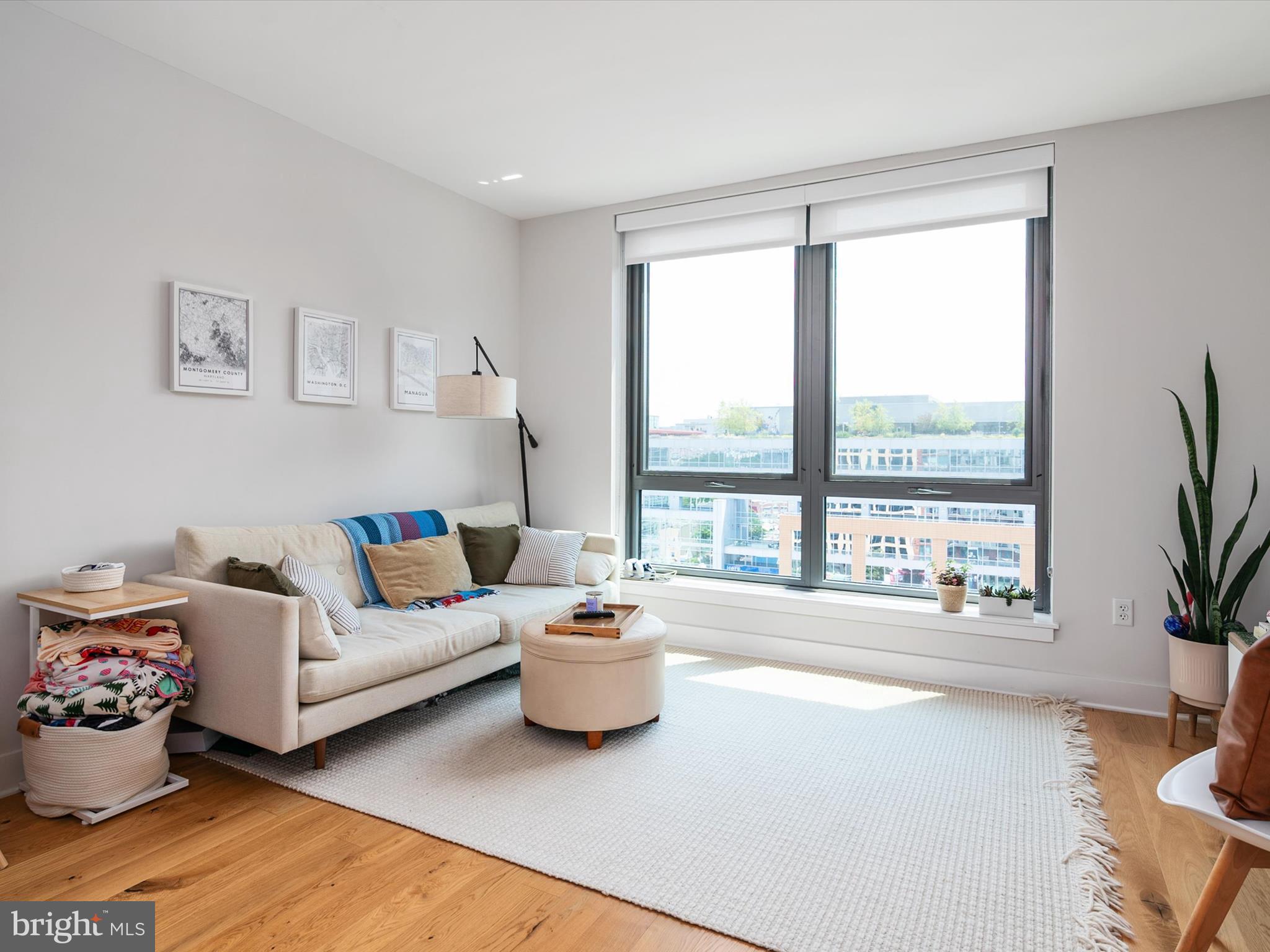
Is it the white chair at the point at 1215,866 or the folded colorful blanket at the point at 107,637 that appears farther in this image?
the folded colorful blanket at the point at 107,637

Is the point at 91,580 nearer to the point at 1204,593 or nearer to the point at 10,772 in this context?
the point at 10,772

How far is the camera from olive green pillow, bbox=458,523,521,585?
4109mm

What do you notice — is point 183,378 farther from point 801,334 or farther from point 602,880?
point 801,334

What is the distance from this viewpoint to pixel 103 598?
8.11 ft

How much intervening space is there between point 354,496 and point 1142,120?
4271 millimetres

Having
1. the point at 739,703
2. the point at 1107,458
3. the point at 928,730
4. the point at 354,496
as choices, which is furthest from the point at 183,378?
the point at 1107,458

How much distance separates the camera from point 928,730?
3.14 m

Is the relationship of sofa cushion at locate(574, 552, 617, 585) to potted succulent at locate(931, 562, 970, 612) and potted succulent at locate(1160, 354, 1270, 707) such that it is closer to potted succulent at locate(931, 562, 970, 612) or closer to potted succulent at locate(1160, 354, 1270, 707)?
potted succulent at locate(931, 562, 970, 612)

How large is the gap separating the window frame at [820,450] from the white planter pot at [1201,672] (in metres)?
0.81

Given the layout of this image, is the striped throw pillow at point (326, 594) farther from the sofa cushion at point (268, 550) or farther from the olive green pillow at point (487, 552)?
the olive green pillow at point (487, 552)

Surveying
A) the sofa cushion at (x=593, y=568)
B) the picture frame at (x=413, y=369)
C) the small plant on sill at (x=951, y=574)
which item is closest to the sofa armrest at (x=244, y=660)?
the picture frame at (x=413, y=369)

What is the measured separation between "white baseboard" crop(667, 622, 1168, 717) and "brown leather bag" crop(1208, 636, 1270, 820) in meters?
2.25

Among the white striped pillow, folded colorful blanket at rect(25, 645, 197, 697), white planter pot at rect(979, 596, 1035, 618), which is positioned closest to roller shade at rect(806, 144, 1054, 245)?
white planter pot at rect(979, 596, 1035, 618)

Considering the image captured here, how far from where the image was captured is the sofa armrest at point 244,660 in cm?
250
